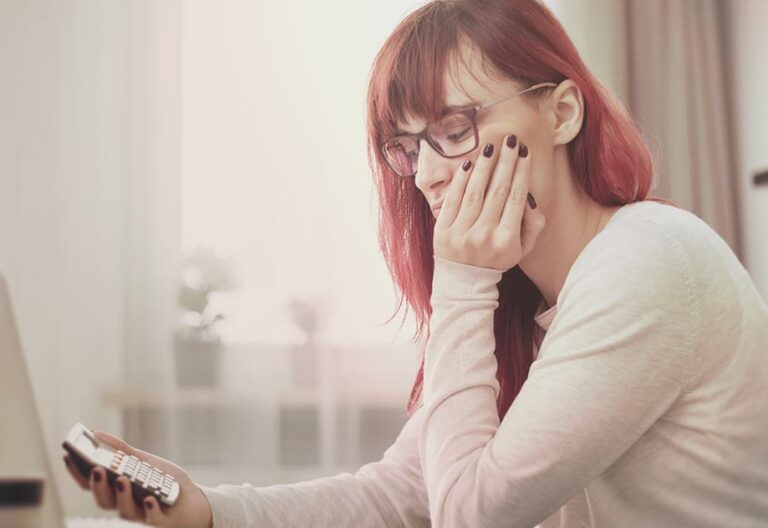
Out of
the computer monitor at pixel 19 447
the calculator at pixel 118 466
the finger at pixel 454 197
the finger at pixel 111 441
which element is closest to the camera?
the computer monitor at pixel 19 447

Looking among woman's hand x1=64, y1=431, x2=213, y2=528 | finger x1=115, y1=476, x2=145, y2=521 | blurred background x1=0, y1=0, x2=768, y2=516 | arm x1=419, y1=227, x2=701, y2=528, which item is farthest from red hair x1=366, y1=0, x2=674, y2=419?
blurred background x1=0, y1=0, x2=768, y2=516

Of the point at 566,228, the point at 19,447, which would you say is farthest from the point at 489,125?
the point at 19,447

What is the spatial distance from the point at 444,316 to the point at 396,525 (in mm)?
325

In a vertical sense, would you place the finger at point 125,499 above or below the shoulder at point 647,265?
below

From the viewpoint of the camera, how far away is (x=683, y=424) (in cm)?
91

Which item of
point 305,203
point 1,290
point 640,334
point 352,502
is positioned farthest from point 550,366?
point 305,203

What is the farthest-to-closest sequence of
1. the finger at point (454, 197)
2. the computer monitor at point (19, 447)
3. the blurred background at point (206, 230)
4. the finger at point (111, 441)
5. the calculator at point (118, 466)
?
the blurred background at point (206, 230) < the finger at point (454, 197) < the finger at point (111, 441) < the calculator at point (118, 466) < the computer monitor at point (19, 447)

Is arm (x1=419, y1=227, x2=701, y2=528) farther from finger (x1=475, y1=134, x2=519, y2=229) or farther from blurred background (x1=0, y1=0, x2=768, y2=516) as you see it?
blurred background (x1=0, y1=0, x2=768, y2=516)

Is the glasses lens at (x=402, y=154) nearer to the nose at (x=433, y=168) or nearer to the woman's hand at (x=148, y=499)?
the nose at (x=433, y=168)

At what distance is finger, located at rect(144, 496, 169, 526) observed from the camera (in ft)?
2.91

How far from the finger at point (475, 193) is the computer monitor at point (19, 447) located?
0.65 metres

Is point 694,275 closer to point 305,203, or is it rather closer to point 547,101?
point 547,101

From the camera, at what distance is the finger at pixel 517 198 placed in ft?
3.38

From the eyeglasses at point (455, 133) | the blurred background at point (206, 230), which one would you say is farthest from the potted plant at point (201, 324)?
the eyeglasses at point (455, 133)
